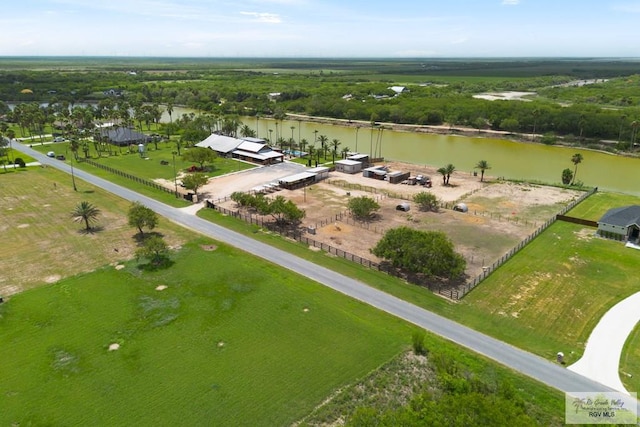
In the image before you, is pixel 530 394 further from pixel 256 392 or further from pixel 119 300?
pixel 119 300

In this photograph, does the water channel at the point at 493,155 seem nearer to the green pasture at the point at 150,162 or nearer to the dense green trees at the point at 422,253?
the green pasture at the point at 150,162

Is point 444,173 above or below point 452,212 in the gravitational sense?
above

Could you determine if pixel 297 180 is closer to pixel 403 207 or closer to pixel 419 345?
pixel 403 207

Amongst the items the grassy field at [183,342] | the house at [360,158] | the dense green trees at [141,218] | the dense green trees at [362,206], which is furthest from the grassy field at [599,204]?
the dense green trees at [141,218]

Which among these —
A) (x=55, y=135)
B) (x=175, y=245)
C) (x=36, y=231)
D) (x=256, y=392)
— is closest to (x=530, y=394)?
(x=256, y=392)

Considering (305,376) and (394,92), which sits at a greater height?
(394,92)

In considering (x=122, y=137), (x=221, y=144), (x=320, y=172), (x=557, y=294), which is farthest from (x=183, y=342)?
(x=122, y=137)

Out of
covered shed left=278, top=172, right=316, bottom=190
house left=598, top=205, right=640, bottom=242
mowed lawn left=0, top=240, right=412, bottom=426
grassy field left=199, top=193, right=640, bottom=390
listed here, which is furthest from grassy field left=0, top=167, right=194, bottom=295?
house left=598, top=205, right=640, bottom=242

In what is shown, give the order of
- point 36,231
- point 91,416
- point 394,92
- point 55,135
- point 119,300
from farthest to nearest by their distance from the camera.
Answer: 1. point 394,92
2. point 55,135
3. point 36,231
4. point 119,300
5. point 91,416
